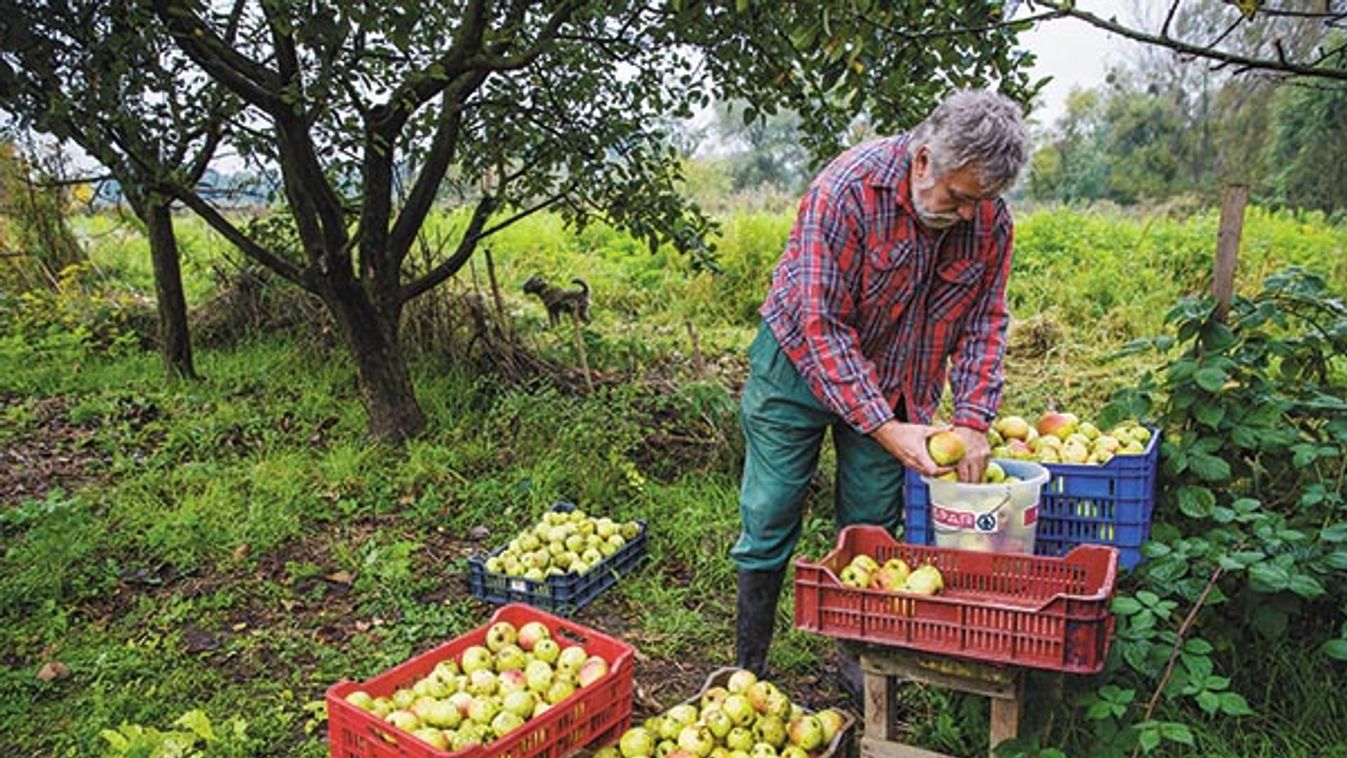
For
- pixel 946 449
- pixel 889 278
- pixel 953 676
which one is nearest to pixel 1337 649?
pixel 953 676

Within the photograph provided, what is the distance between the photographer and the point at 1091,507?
9.07ft

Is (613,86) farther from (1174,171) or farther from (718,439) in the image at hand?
(1174,171)

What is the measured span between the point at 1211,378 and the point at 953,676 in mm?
1268

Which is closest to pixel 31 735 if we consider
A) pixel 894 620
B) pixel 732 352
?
pixel 894 620

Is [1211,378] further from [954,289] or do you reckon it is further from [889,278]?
[889,278]

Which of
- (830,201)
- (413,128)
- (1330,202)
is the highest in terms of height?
(413,128)

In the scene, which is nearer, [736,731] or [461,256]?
[736,731]

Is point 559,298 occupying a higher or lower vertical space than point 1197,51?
lower

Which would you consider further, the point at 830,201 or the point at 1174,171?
the point at 1174,171

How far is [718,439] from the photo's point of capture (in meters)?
5.07

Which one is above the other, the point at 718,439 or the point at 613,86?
the point at 613,86

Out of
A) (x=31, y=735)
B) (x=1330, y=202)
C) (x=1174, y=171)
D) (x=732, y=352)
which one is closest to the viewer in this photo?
(x=31, y=735)

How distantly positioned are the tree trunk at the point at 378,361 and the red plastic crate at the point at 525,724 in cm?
276

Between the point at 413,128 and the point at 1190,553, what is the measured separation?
4.29m
